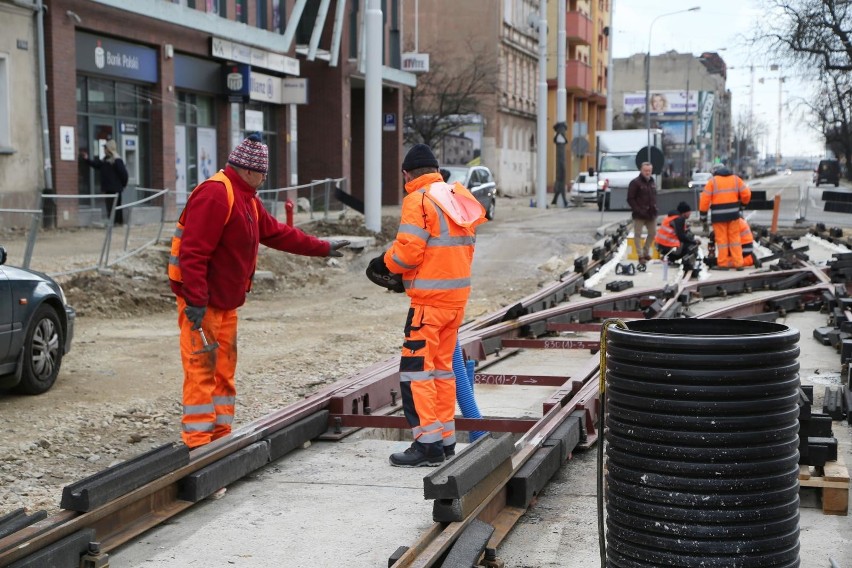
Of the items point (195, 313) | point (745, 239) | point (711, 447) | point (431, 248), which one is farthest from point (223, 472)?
point (745, 239)

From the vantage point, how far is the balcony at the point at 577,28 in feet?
235

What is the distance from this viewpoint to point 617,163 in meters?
45.0

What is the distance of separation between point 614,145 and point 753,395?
4243 cm

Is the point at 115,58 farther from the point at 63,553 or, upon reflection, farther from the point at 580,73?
the point at 580,73

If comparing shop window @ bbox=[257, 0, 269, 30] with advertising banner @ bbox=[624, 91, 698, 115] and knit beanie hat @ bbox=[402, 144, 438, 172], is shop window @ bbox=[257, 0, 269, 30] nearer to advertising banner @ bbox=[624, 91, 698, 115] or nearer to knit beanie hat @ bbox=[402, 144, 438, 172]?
knit beanie hat @ bbox=[402, 144, 438, 172]

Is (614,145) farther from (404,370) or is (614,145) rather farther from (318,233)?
(404,370)

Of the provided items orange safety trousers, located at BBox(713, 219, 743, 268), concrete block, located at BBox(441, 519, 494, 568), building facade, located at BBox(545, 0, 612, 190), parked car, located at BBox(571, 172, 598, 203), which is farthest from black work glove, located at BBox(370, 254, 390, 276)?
building facade, located at BBox(545, 0, 612, 190)

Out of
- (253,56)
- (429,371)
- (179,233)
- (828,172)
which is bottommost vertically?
(429,371)

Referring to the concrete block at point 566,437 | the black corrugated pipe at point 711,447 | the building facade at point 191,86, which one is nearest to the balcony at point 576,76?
the building facade at point 191,86

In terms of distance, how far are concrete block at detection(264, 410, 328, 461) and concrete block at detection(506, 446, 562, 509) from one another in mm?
1550

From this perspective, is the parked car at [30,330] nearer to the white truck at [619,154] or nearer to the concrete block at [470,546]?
the concrete block at [470,546]

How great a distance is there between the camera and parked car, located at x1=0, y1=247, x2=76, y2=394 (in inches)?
348

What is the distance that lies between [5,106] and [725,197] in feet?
42.5

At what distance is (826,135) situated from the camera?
323 feet
